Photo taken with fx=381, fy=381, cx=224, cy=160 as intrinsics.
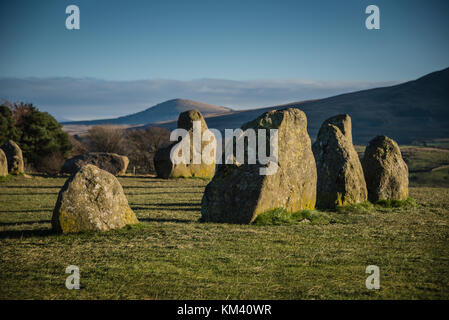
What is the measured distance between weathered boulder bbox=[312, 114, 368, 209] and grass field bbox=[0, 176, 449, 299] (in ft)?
4.71

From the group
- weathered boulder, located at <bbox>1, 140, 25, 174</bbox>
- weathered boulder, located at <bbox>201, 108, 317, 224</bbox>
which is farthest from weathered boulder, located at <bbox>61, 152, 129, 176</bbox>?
weathered boulder, located at <bbox>201, 108, 317, 224</bbox>

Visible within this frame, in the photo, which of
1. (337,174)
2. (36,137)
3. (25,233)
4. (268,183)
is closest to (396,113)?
(36,137)

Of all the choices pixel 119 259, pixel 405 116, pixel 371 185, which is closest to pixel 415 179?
pixel 371 185

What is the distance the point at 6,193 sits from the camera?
18.2 meters

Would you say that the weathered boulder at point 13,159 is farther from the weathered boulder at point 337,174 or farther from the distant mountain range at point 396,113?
the distant mountain range at point 396,113

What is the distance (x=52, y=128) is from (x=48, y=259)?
35330 mm

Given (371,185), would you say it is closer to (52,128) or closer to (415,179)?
(52,128)

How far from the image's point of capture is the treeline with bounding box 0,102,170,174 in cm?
3612

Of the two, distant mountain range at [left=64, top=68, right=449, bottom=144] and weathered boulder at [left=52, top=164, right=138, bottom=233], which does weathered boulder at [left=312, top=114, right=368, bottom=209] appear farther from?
distant mountain range at [left=64, top=68, right=449, bottom=144]

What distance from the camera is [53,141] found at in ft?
125

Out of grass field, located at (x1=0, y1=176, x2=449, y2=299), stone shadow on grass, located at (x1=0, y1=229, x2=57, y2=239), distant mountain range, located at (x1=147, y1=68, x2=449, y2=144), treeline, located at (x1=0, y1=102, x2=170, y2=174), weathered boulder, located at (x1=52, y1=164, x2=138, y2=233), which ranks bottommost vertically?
grass field, located at (x1=0, y1=176, x2=449, y2=299)

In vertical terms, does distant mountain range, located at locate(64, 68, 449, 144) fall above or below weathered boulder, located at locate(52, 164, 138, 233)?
above

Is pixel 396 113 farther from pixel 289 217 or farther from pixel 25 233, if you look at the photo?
pixel 25 233

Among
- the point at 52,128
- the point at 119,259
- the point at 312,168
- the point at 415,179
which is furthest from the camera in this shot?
the point at 415,179
